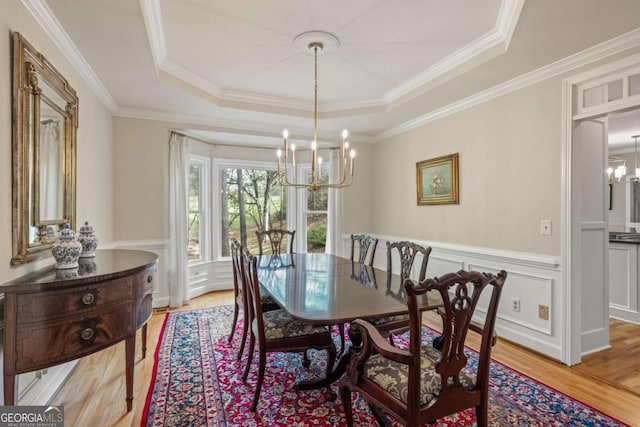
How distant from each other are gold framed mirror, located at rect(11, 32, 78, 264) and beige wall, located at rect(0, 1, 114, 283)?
45 millimetres

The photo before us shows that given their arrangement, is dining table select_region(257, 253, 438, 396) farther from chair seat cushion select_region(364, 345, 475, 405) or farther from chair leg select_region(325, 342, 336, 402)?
chair seat cushion select_region(364, 345, 475, 405)

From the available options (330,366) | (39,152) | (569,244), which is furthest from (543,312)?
(39,152)

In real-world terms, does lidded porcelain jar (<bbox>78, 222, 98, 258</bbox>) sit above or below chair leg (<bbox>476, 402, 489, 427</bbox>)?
above

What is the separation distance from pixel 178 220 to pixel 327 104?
236 cm

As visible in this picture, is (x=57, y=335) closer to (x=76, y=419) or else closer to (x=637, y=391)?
(x=76, y=419)

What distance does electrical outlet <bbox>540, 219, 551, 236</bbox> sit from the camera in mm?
2709

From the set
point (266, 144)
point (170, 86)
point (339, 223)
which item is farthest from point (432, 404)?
point (266, 144)

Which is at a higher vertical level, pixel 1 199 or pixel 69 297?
pixel 1 199

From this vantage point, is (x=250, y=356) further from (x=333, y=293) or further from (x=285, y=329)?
(x=333, y=293)

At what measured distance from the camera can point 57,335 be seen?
4.85 ft

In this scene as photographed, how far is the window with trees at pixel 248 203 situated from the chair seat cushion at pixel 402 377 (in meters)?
3.79

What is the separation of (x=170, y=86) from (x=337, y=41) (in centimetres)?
167

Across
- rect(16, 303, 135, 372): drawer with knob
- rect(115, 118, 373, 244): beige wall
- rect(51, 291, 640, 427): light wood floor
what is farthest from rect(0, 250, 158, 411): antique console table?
rect(115, 118, 373, 244): beige wall

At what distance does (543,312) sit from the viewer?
2752mm
